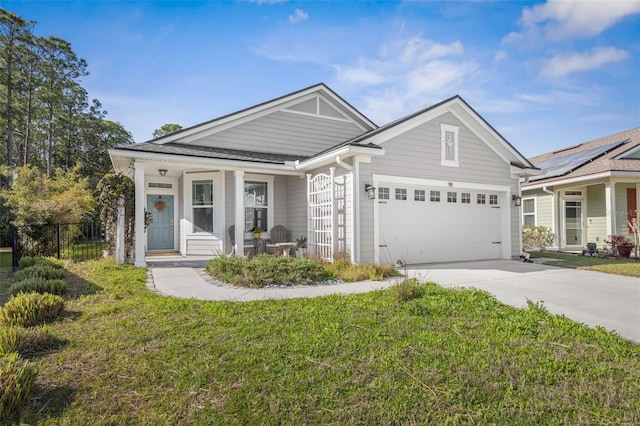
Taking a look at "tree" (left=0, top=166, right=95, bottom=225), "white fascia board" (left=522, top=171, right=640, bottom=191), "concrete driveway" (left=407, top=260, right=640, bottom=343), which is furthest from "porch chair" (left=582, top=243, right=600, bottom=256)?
"tree" (left=0, top=166, right=95, bottom=225)

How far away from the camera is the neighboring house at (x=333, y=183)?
886 centimetres

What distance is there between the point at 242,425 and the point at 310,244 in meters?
8.04

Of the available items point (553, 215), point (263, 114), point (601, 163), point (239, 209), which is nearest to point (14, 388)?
point (239, 209)

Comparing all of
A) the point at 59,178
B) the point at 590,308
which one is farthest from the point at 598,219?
the point at 59,178

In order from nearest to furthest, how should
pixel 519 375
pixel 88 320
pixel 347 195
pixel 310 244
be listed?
1. pixel 519 375
2. pixel 88 320
3. pixel 347 195
4. pixel 310 244

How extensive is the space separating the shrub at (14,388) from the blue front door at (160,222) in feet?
33.3

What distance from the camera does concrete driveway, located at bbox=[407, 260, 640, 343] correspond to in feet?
15.0

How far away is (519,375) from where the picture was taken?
2.82m

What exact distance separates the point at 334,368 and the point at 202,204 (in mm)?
9240

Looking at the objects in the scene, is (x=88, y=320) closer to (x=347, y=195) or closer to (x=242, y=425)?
(x=242, y=425)

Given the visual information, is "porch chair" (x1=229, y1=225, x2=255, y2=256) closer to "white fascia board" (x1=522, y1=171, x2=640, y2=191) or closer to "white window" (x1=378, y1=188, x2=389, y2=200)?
"white window" (x1=378, y1=188, x2=389, y2=200)

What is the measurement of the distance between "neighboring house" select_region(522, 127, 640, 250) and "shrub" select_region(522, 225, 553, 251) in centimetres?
35

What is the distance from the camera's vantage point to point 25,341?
10.9 ft

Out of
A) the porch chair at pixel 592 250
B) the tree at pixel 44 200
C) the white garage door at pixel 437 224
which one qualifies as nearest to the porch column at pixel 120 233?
the tree at pixel 44 200
